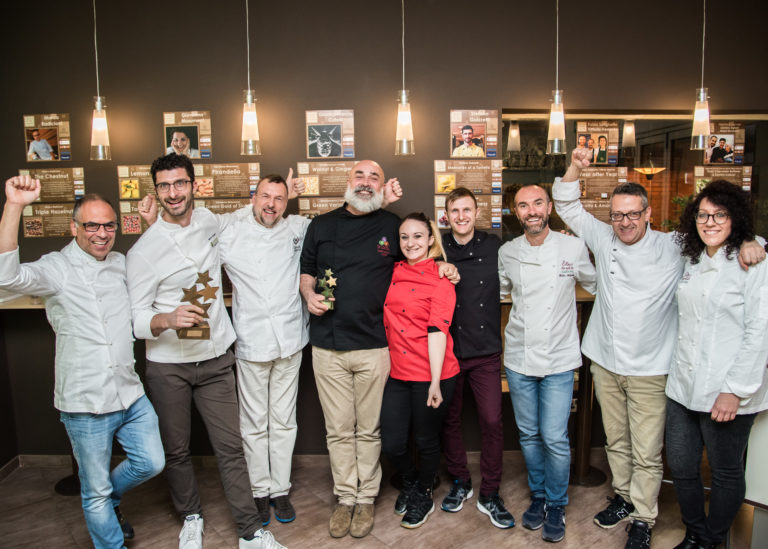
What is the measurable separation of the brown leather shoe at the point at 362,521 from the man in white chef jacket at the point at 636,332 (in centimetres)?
136

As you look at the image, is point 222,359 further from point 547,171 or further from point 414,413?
point 547,171

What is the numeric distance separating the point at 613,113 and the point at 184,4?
306cm

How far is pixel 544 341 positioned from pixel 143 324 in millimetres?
2035

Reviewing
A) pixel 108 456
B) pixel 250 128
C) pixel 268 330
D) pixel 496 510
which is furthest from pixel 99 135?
pixel 496 510

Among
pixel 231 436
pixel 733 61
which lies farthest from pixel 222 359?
pixel 733 61

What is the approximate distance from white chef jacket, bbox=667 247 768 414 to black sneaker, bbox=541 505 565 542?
→ 948mm

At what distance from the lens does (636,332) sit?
8.87 ft

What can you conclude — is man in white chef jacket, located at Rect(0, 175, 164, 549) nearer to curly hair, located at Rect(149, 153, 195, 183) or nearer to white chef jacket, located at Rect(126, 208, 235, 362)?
white chef jacket, located at Rect(126, 208, 235, 362)

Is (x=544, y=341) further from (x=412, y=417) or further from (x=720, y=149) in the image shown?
(x=720, y=149)

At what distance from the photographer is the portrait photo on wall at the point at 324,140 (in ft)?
11.9

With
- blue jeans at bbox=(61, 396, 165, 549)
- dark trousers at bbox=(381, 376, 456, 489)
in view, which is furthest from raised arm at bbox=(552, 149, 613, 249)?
blue jeans at bbox=(61, 396, 165, 549)

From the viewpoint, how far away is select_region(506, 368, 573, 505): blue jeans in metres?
2.88

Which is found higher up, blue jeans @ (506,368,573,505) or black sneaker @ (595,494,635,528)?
blue jeans @ (506,368,573,505)

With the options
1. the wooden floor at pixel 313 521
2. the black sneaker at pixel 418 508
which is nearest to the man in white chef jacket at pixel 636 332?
the wooden floor at pixel 313 521
